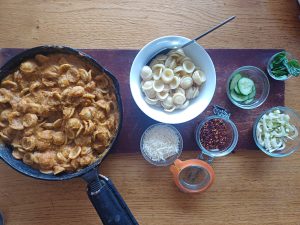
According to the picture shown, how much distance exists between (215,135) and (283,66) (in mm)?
435

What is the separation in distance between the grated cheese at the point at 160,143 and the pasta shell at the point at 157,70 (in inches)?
8.6

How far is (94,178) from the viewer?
1.37 metres

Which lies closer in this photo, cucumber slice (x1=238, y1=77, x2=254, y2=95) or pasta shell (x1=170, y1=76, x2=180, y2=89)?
pasta shell (x1=170, y1=76, x2=180, y2=89)

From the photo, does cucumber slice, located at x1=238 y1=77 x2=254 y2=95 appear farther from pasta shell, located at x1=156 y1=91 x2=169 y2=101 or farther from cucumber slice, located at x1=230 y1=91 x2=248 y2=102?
pasta shell, located at x1=156 y1=91 x2=169 y2=101

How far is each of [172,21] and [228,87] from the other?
38cm

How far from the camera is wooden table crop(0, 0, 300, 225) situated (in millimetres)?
1602

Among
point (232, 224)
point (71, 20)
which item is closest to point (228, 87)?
point (232, 224)

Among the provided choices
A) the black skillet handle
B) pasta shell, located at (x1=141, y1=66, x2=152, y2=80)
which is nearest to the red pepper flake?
pasta shell, located at (x1=141, y1=66, x2=152, y2=80)

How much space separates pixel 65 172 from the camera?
1.44 metres

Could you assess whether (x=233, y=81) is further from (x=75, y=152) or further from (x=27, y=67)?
(x=27, y=67)

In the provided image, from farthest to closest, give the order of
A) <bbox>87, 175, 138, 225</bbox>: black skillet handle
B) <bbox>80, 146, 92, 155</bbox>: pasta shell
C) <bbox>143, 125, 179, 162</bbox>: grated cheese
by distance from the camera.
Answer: <bbox>143, 125, 179, 162</bbox>: grated cheese < <bbox>80, 146, 92, 155</bbox>: pasta shell < <bbox>87, 175, 138, 225</bbox>: black skillet handle

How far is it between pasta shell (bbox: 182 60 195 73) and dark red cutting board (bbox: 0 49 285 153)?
0.53 feet

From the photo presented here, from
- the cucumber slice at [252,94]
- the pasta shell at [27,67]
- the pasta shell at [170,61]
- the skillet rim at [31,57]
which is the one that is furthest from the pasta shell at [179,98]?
the pasta shell at [27,67]

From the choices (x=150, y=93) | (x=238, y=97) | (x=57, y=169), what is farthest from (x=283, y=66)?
(x=57, y=169)
